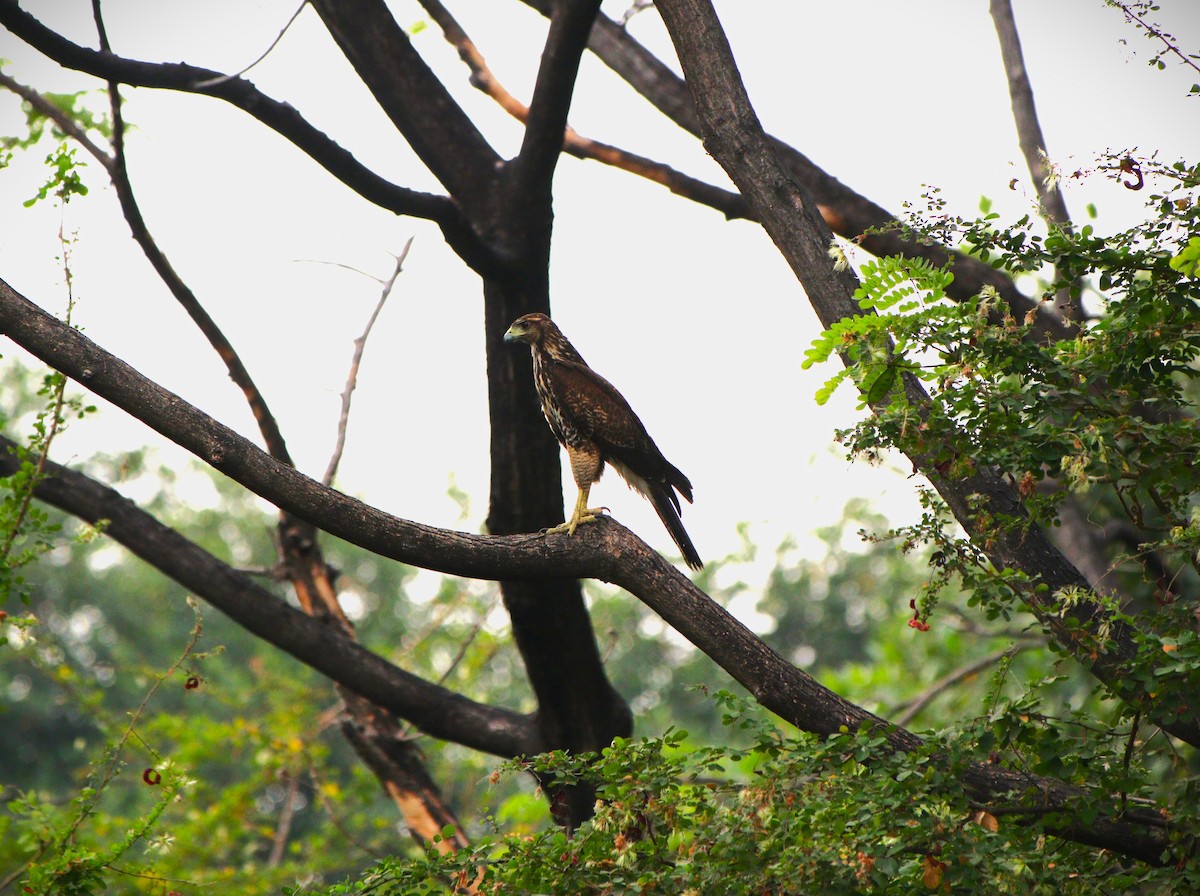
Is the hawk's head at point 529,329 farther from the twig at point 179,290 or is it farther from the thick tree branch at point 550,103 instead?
the twig at point 179,290

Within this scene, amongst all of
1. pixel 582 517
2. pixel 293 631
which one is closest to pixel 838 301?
pixel 582 517


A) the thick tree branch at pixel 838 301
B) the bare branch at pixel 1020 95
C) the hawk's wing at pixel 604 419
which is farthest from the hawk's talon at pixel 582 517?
the bare branch at pixel 1020 95

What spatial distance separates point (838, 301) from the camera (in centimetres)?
351

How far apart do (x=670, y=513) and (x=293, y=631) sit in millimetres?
1739

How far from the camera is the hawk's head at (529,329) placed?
4.46 m

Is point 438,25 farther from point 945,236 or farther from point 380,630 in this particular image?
point 380,630

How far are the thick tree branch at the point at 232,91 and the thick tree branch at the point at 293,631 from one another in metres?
1.82

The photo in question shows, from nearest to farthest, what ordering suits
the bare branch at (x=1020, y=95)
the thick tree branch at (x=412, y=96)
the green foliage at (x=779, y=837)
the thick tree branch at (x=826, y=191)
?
1. the green foliage at (x=779, y=837)
2. the thick tree branch at (x=412, y=96)
3. the thick tree branch at (x=826, y=191)
4. the bare branch at (x=1020, y=95)

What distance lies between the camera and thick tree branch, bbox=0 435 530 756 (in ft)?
15.6

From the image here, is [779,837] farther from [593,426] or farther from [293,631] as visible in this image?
[293,631]

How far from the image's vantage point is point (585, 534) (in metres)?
3.39

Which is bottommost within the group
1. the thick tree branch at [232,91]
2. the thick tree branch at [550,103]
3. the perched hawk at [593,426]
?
the perched hawk at [593,426]

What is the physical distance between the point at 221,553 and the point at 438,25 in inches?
865

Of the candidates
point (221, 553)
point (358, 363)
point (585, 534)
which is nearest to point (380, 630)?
point (221, 553)
